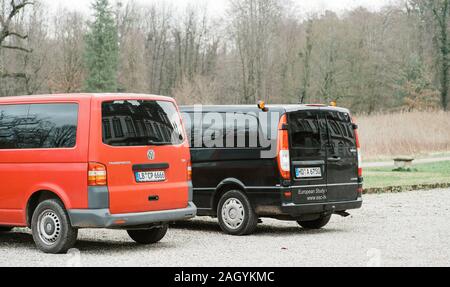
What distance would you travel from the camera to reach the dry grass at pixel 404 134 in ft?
122

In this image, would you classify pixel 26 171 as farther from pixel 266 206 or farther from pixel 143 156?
pixel 266 206

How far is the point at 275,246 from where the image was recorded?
10.8 meters

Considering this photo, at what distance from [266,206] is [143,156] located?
7.83ft

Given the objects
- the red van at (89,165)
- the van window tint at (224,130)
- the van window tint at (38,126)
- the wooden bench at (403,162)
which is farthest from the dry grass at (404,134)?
the van window tint at (38,126)

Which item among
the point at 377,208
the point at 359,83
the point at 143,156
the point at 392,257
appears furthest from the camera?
the point at 359,83

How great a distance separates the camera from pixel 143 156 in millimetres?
10406

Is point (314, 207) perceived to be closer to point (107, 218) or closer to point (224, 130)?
point (224, 130)

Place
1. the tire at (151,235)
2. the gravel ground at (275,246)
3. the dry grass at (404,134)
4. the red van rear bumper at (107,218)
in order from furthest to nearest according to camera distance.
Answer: the dry grass at (404,134), the tire at (151,235), the red van rear bumper at (107,218), the gravel ground at (275,246)

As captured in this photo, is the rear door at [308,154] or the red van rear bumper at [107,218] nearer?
the red van rear bumper at [107,218]

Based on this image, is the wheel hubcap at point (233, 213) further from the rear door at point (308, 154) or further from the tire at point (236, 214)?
the rear door at point (308, 154)

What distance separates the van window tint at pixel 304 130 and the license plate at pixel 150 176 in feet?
7.53

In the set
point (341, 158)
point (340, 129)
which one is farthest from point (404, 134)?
point (341, 158)

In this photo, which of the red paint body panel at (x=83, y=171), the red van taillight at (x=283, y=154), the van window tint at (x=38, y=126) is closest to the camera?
the red paint body panel at (x=83, y=171)

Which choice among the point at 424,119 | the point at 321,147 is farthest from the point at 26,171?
the point at 424,119
